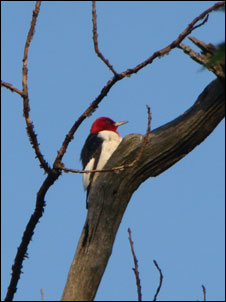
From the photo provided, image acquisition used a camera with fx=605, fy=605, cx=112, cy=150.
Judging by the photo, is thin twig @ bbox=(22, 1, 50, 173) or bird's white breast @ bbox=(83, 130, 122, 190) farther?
bird's white breast @ bbox=(83, 130, 122, 190)

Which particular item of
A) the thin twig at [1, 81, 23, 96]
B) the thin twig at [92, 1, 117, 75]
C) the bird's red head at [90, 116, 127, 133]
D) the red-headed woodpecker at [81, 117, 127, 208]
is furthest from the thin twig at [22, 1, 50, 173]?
the bird's red head at [90, 116, 127, 133]

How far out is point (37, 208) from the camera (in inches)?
129

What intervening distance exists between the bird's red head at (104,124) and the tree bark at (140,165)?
422 centimetres

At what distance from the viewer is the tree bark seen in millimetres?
3291

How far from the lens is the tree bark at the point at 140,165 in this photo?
329cm

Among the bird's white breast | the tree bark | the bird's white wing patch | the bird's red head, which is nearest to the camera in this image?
the tree bark

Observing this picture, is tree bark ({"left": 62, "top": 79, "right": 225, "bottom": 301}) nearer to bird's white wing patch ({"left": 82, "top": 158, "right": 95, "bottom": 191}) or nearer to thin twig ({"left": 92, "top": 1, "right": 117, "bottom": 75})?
thin twig ({"left": 92, "top": 1, "right": 117, "bottom": 75})

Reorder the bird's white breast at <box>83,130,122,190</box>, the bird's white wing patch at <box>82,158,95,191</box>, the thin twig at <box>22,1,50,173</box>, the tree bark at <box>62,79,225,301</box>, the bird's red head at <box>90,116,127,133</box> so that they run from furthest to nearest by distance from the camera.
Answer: the bird's red head at <box>90,116,127,133</box>, the bird's white wing patch at <box>82,158,95,191</box>, the bird's white breast at <box>83,130,122,190</box>, the tree bark at <box>62,79,225,301</box>, the thin twig at <box>22,1,50,173</box>

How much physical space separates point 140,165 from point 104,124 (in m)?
4.38

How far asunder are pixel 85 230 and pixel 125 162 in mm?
454

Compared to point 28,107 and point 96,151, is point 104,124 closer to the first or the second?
point 96,151

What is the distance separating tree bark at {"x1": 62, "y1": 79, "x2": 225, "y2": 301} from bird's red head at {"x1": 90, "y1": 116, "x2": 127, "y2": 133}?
4.22 meters

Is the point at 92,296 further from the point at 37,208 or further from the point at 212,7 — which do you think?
the point at 212,7

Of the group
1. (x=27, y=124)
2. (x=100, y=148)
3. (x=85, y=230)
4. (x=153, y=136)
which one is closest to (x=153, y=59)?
(x=153, y=136)
